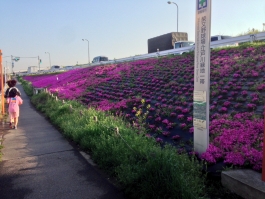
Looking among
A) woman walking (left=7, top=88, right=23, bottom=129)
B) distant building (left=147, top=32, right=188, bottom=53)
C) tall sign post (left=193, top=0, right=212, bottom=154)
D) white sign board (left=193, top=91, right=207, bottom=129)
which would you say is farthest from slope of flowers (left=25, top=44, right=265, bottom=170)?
distant building (left=147, top=32, right=188, bottom=53)

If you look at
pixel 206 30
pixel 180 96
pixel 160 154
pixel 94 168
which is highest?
pixel 206 30

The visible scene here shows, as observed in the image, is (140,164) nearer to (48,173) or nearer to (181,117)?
(48,173)

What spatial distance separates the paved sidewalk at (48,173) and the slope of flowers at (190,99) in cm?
197

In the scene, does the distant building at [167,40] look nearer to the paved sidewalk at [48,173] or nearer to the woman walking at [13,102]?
the woman walking at [13,102]

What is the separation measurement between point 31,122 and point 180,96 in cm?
619

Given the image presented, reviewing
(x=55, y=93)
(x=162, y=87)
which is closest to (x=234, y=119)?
(x=162, y=87)

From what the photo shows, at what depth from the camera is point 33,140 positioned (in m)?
7.78

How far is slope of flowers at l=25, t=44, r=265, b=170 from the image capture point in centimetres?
517

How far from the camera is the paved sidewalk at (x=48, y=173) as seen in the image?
4.27 m

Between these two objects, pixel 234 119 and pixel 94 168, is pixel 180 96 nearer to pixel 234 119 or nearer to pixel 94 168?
pixel 234 119

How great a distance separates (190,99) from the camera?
8.73m

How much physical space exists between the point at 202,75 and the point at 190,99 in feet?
12.1

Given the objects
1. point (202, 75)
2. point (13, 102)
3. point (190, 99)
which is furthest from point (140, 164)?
point (13, 102)

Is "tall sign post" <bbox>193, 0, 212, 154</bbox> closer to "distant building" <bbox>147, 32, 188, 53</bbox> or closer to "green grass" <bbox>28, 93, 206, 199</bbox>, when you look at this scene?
"green grass" <bbox>28, 93, 206, 199</bbox>
